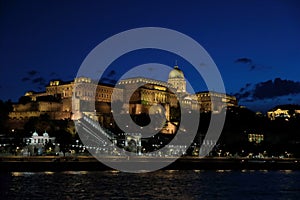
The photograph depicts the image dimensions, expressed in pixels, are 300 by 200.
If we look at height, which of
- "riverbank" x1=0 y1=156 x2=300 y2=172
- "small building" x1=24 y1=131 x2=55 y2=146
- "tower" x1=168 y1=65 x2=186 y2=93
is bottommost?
"riverbank" x1=0 y1=156 x2=300 y2=172

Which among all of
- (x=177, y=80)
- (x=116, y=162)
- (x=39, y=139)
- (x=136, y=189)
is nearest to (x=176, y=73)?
(x=177, y=80)

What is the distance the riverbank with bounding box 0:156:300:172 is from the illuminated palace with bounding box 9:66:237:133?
23066 millimetres

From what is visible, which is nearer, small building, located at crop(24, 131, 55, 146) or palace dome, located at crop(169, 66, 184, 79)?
small building, located at crop(24, 131, 55, 146)

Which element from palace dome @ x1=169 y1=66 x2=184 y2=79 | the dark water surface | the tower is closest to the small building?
the dark water surface

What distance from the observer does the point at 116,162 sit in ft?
162

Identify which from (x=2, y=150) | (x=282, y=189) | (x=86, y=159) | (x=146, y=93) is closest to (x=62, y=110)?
(x=146, y=93)

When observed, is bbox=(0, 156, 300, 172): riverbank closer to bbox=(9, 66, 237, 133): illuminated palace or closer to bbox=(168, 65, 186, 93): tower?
bbox=(9, 66, 237, 133): illuminated palace

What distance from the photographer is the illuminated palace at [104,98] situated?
244 feet

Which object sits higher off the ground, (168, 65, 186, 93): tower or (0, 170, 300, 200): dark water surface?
(168, 65, 186, 93): tower

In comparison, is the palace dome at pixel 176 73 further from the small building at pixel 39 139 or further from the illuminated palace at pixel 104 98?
the small building at pixel 39 139

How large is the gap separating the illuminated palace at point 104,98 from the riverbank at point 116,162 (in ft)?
75.7

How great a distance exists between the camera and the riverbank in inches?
1606

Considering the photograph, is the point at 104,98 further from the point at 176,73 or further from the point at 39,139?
the point at 39,139

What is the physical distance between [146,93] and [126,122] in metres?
14.2
